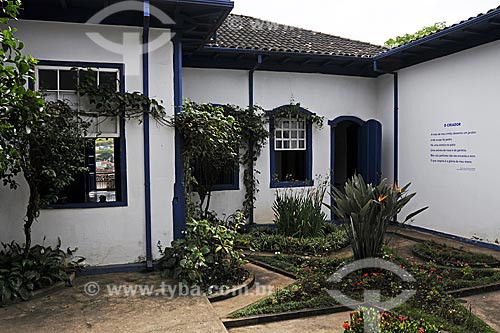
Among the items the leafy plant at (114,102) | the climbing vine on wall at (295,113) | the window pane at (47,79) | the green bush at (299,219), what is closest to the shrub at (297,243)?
the green bush at (299,219)

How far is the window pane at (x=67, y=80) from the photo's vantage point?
5883 millimetres

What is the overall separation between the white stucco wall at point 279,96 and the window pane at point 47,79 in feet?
9.68

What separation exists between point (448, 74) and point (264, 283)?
5549mm

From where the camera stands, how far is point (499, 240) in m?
7.16

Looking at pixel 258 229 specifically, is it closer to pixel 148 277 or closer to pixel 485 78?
pixel 148 277

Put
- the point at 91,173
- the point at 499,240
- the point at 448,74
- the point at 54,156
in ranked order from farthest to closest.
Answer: the point at 448,74
the point at 91,173
the point at 499,240
the point at 54,156

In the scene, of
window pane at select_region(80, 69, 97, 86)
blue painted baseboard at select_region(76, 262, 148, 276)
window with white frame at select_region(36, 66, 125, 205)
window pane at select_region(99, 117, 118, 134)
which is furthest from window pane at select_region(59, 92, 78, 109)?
blue painted baseboard at select_region(76, 262, 148, 276)

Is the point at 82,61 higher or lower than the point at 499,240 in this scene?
higher

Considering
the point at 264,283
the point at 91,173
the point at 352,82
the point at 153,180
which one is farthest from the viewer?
the point at 352,82

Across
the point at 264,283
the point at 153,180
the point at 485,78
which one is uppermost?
the point at 485,78

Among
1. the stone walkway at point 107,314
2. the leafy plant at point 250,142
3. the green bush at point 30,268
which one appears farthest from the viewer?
the leafy plant at point 250,142

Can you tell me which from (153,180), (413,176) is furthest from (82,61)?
(413,176)

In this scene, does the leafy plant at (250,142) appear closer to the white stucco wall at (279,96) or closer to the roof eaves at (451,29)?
the white stucco wall at (279,96)

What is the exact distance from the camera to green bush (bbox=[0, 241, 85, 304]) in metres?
4.90
